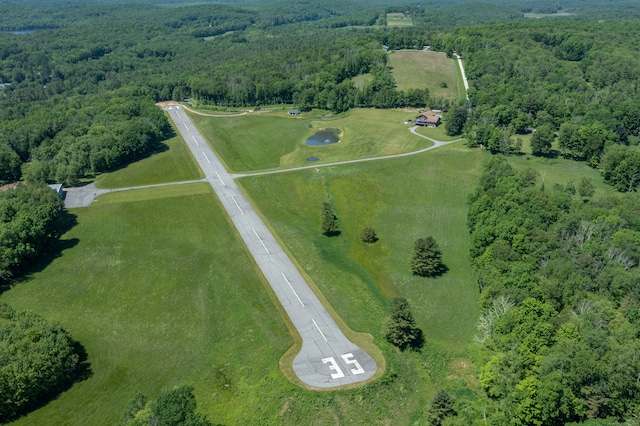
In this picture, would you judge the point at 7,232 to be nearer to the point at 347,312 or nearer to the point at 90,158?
the point at 90,158

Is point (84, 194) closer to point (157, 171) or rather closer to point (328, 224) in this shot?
point (157, 171)

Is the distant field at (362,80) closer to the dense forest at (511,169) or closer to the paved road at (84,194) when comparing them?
the dense forest at (511,169)

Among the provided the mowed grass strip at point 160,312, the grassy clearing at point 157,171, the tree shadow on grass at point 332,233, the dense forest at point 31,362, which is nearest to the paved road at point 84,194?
the grassy clearing at point 157,171

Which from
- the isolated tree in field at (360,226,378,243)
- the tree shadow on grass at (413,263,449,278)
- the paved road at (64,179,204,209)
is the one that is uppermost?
the paved road at (64,179,204,209)

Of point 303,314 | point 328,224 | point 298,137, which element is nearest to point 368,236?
point 328,224

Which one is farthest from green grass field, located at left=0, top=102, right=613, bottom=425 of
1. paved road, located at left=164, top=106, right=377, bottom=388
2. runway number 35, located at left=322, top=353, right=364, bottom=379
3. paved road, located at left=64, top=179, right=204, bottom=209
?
paved road, located at left=64, top=179, right=204, bottom=209

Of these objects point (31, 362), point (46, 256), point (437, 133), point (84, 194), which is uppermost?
point (31, 362)

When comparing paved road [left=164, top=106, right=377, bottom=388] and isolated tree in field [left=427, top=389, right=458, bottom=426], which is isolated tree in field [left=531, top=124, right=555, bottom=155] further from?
isolated tree in field [left=427, top=389, right=458, bottom=426]
